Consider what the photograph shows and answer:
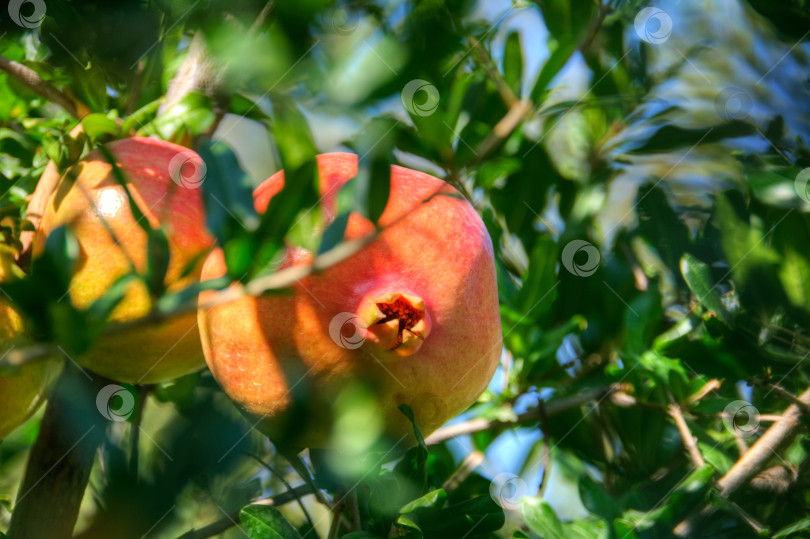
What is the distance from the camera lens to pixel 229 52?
67 centimetres

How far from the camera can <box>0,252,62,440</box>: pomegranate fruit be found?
106 centimetres

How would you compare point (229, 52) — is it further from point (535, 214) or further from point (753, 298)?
point (535, 214)

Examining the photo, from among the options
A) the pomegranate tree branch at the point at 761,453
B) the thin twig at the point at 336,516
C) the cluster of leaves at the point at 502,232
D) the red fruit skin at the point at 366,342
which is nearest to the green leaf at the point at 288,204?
the cluster of leaves at the point at 502,232

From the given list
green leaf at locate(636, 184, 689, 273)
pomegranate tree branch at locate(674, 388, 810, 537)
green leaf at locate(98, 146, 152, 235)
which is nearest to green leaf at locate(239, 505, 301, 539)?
green leaf at locate(98, 146, 152, 235)

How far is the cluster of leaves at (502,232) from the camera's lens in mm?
720

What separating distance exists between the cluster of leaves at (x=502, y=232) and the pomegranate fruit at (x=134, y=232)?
9 cm

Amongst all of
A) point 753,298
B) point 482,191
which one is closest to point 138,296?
point 482,191

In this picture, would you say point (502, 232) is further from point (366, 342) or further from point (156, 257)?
point (156, 257)

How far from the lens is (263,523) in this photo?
883mm

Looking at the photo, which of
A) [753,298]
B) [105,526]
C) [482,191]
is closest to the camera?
[105,526]

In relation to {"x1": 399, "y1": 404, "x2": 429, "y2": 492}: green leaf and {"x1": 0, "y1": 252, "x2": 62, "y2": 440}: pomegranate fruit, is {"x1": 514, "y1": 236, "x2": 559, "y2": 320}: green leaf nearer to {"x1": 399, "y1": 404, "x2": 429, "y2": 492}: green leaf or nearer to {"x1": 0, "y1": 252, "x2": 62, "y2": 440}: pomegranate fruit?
{"x1": 399, "y1": 404, "x2": 429, "y2": 492}: green leaf

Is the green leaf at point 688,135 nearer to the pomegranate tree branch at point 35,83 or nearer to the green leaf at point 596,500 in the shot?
the green leaf at point 596,500

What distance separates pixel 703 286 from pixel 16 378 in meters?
1.04

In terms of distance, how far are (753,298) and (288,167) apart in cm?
74
